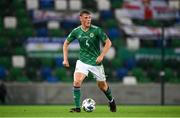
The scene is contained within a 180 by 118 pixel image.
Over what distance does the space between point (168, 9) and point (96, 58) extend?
1713 cm

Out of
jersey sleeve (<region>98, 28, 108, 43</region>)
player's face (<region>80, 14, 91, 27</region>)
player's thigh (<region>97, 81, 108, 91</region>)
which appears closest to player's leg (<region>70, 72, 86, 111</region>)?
player's thigh (<region>97, 81, 108, 91</region>)

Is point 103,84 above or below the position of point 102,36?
below

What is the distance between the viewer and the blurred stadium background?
28797mm

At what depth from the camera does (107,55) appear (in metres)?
30.3

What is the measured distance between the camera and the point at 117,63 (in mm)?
29891

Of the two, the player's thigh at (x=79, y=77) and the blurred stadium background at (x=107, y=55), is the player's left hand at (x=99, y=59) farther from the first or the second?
the blurred stadium background at (x=107, y=55)

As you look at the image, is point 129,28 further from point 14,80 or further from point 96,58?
point 96,58

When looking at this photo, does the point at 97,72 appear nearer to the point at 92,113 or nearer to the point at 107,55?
the point at 92,113

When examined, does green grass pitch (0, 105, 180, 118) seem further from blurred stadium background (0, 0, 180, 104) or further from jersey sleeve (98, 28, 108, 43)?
blurred stadium background (0, 0, 180, 104)

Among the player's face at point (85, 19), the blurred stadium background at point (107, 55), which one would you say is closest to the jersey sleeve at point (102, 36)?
the player's face at point (85, 19)

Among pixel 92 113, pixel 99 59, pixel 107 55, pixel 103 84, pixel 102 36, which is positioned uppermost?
pixel 102 36

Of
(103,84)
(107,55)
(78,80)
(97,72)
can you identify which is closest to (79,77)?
(78,80)

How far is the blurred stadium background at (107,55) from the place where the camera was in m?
28.8

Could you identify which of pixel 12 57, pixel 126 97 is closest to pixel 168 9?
pixel 126 97
